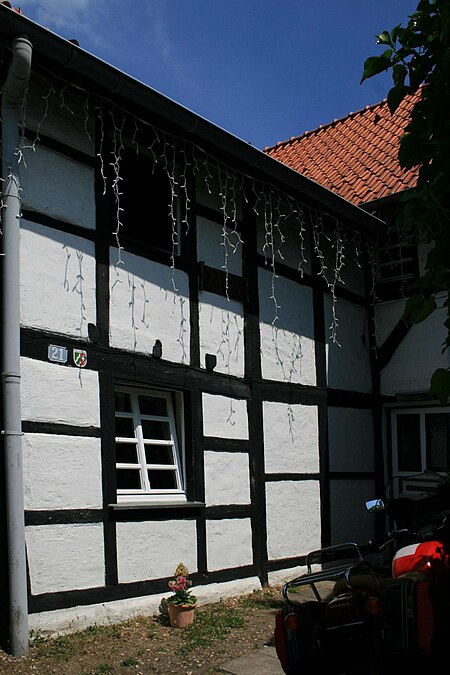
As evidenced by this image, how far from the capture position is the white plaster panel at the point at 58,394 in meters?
6.21

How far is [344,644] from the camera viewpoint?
399cm

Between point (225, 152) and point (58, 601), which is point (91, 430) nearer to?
point (58, 601)

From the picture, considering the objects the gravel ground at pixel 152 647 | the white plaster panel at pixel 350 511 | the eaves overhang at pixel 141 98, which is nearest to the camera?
the gravel ground at pixel 152 647

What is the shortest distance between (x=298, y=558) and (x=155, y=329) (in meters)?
3.32

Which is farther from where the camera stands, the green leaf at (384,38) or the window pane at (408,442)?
the window pane at (408,442)

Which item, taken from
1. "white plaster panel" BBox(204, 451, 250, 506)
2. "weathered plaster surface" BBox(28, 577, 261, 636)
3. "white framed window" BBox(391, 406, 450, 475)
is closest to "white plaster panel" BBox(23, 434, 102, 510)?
"weathered plaster surface" BBox(28, 577, 261, 636)

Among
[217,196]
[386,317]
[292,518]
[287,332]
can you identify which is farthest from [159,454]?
[386,317]

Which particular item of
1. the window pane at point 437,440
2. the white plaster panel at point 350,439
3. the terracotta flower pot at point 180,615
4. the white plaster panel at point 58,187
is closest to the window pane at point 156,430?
the terracotta flower pot at point 180,615

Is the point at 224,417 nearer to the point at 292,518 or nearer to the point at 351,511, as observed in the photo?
the point at 292,518

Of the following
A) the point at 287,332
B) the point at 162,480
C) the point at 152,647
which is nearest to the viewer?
the point at 152,647

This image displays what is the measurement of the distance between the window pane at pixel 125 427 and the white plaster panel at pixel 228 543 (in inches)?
48.4

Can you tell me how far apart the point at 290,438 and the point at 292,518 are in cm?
89

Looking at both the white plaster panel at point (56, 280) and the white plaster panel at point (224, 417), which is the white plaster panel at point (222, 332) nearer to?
the white plaster panel at point (224, 417)

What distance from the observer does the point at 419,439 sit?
34.9 ft
